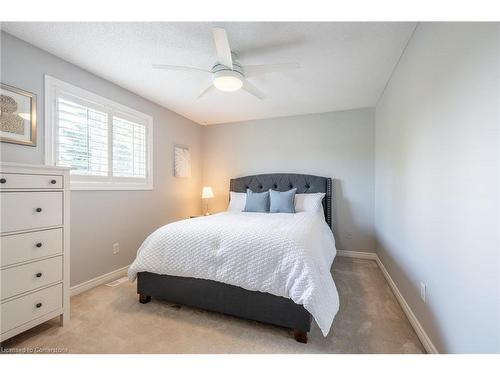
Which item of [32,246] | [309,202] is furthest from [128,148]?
[309,202]

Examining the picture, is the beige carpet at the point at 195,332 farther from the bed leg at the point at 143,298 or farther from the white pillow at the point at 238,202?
the white pillow at the point at 238,202

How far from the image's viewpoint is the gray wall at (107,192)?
1776mm

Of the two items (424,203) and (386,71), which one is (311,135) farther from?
(424,203)

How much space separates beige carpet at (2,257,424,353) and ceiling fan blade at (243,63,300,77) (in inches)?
78.9

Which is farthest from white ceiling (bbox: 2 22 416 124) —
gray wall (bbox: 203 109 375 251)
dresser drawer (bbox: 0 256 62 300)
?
dresser drawer (bbox: 0 256 62 300)

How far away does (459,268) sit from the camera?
42.8 inches

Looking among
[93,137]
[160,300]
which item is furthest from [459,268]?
[93,137]

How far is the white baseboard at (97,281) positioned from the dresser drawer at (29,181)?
118 centimetres

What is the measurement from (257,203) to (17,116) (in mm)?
2553

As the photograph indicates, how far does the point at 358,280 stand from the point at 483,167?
195cm

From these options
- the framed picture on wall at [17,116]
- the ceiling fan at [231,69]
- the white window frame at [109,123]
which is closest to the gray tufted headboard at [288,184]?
the white window frame at [109,123]

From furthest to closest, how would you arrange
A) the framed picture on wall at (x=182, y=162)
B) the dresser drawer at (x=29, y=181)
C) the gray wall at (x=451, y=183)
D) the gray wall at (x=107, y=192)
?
the framed picture on wall at (x=182, y=162), the gray wall at (x=107, y=192), the dresser drawer at (x=29, y=181), the gray wall at (x=451, y=183)

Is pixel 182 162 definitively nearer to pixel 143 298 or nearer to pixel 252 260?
pixel 143 298

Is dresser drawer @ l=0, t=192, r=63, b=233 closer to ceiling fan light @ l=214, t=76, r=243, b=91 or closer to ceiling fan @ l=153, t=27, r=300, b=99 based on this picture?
ceiling fan @ l=153, t=27, r=300, b=99
